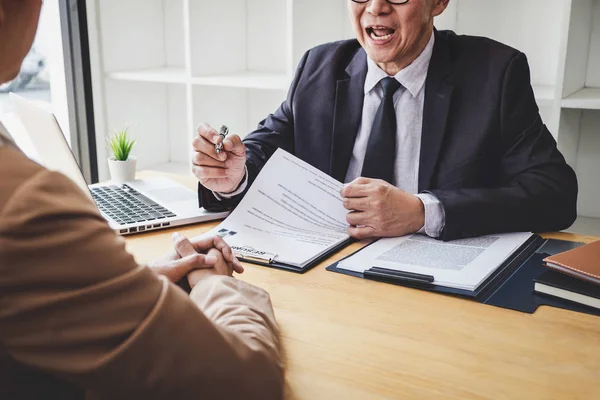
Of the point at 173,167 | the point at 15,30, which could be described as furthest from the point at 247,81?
the point at 15,30

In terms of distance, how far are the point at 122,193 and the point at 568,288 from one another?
1078mm

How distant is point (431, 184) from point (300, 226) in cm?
41

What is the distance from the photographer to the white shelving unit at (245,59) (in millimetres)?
2033

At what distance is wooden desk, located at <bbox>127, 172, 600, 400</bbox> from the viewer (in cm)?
78

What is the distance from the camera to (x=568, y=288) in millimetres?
1005

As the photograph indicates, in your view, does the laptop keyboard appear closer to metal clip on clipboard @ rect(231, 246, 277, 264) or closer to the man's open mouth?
metal clip on clipboard @ rect(231, 246, 277, 264)

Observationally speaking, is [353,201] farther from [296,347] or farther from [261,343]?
[261,343]

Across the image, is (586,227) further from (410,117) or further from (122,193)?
(122,193)

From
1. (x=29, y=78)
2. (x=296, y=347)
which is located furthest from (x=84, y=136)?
(x=296, y=347)

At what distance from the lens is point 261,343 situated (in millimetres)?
713

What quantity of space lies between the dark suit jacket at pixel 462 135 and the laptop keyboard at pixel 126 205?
0.12 metres

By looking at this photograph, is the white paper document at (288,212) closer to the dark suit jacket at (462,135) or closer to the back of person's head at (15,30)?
the dark suit jacket at (462,135)

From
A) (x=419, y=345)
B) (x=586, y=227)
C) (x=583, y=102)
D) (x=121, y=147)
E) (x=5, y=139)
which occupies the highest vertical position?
(x=5, y=139)

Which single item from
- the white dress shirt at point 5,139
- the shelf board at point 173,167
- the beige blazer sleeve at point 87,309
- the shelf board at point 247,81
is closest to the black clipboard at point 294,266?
the beige blazer sleeve at point 87,309
